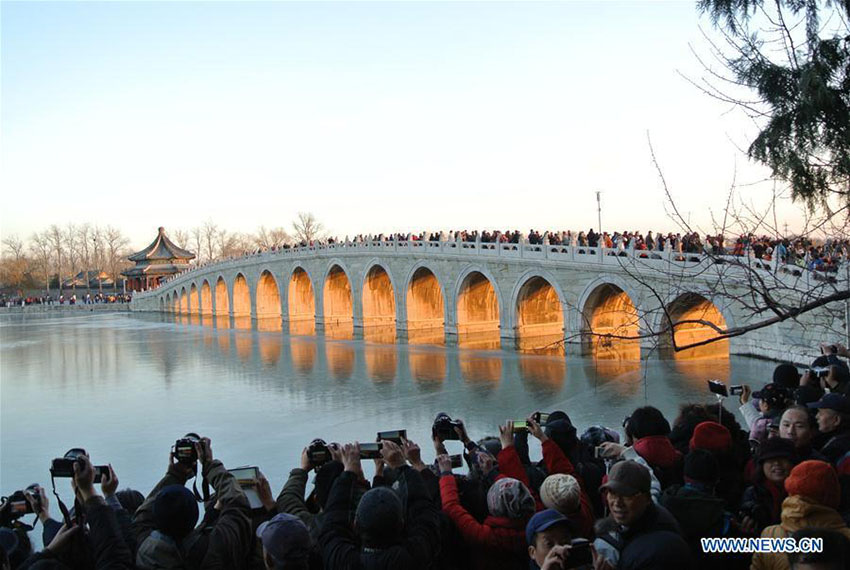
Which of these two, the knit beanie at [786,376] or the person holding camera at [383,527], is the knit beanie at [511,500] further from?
the knit beanie at [786,376]

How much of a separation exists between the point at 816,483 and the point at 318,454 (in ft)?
8.30

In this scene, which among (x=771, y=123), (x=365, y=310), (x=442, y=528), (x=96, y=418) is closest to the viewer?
(x=442, y=528)

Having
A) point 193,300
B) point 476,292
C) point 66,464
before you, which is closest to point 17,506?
point 66,464

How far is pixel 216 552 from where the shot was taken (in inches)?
129

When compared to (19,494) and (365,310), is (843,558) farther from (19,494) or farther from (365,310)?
(365,310)

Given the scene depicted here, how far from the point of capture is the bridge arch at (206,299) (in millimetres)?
54281

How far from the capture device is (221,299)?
51.5 metres

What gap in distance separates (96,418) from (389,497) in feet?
46.7

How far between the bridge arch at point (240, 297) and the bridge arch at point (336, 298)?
12.0 meters

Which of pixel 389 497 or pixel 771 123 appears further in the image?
pixel 771 123

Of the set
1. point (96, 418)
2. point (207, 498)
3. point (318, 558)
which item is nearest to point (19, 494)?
point (207, 498)

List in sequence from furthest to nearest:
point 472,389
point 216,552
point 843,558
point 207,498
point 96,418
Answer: point 472,389 → point 96,418 → point 207,498 → point 216,552 → point 843,558

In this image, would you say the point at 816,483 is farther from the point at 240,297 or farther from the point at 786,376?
the point at 240,297

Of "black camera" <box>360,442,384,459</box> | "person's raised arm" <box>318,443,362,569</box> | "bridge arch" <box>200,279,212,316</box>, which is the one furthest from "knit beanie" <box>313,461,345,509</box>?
"bridge arch" <box>200,279,212,316</box>
